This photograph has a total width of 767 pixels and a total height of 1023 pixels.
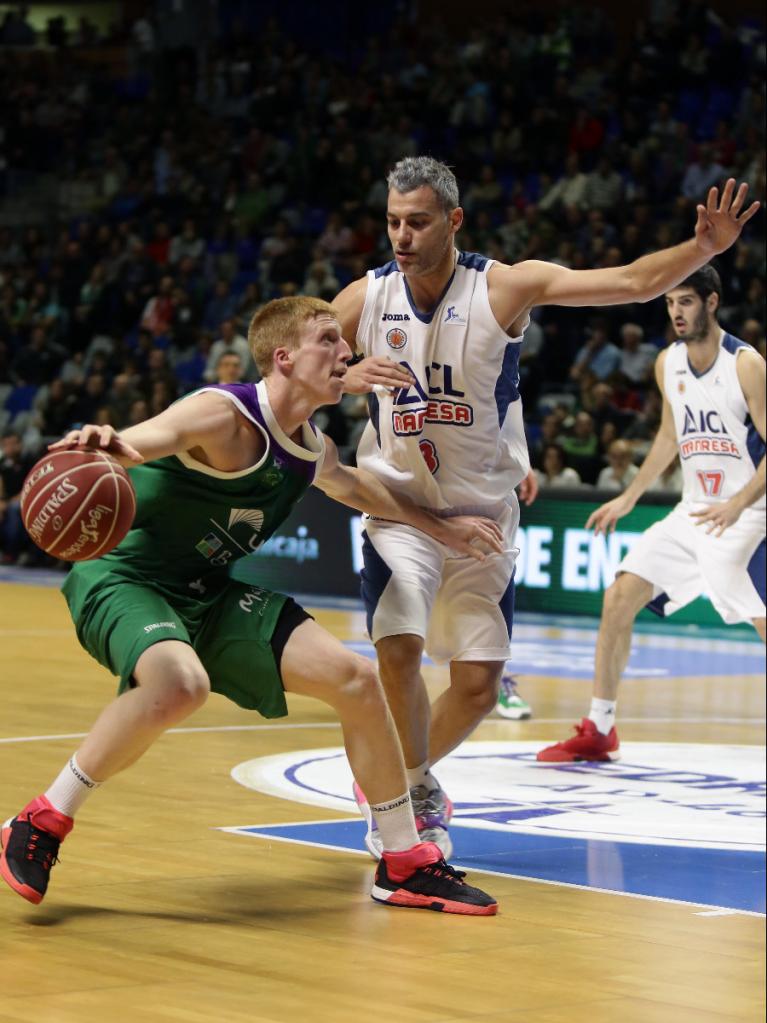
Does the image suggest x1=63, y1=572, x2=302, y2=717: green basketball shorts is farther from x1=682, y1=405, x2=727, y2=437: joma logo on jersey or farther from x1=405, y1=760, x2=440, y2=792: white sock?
x1=682, y1=405, x2=727, y2=437: joma logo on jersey

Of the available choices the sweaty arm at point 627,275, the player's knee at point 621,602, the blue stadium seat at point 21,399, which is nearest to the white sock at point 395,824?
the sweaty arm at point 627,275

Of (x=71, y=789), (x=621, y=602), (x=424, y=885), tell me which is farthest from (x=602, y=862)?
(x=621, y=602)

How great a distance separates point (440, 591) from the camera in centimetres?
614

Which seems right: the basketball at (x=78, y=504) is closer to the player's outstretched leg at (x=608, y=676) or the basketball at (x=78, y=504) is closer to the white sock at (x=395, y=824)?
the white sock at (x=395, y=824)

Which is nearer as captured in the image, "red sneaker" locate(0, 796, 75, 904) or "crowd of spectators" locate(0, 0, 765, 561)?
"red sneaker" locate(0, 796, 75, 904)

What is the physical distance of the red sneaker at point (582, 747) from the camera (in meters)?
8.19

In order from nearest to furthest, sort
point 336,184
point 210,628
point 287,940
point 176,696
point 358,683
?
1. point 287,940
2. point 176,696
3. point 358,683
4. point 210,628
5. point 336,184

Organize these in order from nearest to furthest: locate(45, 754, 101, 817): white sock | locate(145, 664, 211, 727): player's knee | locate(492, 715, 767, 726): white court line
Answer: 1. locate(145, 664, 211, 727): player's knee
2. locate(45, 754, 101, 817): white sock
3. locate(492, 715, 767, 726): white court line

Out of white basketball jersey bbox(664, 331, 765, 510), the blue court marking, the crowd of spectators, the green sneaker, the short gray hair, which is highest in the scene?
the crowd of spectators

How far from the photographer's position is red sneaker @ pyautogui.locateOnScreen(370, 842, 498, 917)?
5164 mm

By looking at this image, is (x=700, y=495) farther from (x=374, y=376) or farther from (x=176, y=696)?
(x=176, y=696)

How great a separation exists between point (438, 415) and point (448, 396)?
7cm

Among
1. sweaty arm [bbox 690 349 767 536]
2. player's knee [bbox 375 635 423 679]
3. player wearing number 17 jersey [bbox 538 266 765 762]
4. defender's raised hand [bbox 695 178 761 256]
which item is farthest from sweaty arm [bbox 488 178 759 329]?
player wearing number 17 jersey [bbox 538 266 765 762]

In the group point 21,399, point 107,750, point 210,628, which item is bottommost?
point 107,750
